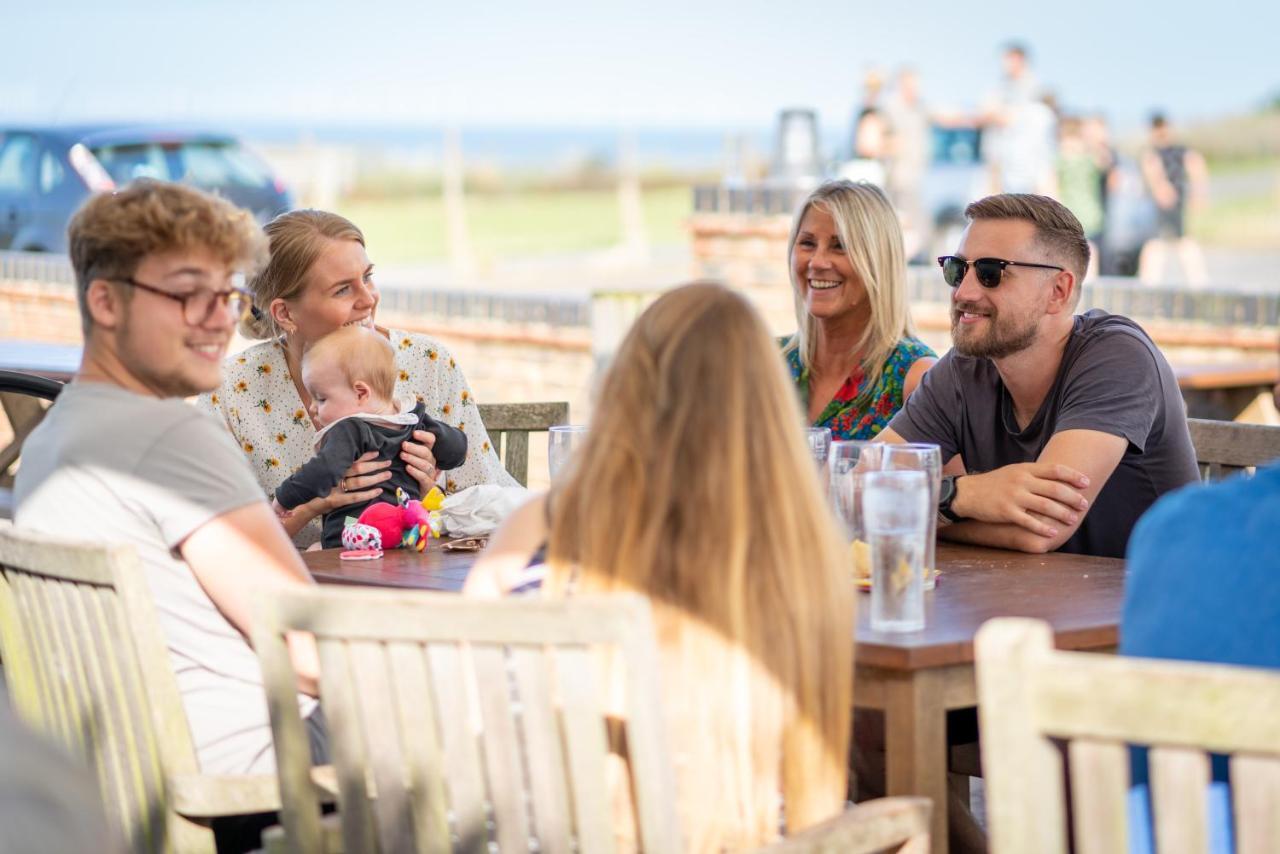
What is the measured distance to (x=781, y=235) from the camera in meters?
8.16

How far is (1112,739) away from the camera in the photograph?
1470mm

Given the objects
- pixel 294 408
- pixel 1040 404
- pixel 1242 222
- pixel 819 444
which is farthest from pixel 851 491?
pixel 1242 222

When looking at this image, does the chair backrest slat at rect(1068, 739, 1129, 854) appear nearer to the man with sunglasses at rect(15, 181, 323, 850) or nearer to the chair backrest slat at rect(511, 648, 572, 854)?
the chair backrest slat at rect(511, 648, 572, 854)

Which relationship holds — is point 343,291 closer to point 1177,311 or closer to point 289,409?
point 289,409

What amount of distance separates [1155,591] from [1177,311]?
6.57m

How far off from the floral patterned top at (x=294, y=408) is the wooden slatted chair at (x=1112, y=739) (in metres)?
2.16

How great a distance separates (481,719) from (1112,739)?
0.67 meters

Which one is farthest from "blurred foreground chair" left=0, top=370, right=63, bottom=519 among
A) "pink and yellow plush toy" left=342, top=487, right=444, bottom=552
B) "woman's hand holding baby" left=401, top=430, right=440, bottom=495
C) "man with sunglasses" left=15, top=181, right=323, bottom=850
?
"man with sunglasses" left=15, top=181, right=323, bottom=850

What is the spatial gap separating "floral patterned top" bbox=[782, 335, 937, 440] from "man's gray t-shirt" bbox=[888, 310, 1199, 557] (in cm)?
41

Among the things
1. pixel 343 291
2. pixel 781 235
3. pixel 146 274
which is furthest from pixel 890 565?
pixel 781 235

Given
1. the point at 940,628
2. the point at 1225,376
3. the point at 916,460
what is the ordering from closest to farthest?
the point at 940,628 → the point at 916,460 → the point at 1225,376

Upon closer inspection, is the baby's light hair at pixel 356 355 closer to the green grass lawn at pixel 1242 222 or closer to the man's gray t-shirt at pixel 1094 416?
the man's gray t-shirt at pixel 1094 416

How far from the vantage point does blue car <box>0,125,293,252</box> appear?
1119 centimetres

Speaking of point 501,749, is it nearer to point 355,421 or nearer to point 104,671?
point 104,671
